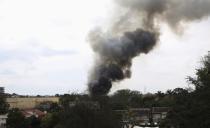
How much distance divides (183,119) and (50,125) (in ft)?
140

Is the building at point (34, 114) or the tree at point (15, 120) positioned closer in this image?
the tree at point (15, 120)

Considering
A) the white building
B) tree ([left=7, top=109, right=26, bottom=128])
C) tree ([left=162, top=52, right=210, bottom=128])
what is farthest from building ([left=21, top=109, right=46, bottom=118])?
tree ([left=162, top=52, right=210, bottom=128])

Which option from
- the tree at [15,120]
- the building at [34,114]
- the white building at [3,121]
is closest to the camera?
the tree at [15,120]

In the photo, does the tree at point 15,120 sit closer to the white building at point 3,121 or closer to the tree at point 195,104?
the white building at point 3,121

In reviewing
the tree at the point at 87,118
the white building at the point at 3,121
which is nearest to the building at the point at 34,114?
the white building at the point at 3,121

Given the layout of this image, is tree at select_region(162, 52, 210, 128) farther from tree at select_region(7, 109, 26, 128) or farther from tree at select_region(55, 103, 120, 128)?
tree at select_region(7, 109, 26, 128)

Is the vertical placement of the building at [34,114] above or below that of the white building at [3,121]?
above

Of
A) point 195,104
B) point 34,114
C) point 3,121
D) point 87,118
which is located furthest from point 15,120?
point 195,104

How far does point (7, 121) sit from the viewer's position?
329ft

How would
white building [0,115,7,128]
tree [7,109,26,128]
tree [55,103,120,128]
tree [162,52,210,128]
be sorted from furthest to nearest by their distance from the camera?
white building [0,115,7,128], tree [7,109,26,128], tree [55,103,120,128], tree [162,52,210,128]

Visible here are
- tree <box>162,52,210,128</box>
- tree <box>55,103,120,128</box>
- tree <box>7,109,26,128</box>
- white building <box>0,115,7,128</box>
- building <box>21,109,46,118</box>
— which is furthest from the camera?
building <box>21,109,46,118</box>

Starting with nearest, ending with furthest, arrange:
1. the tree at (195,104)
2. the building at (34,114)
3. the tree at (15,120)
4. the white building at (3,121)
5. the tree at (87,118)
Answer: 1. the tree at (195,104)
2. the tree at (87,118)
3. the tree at (15,120)
4. the white building at (3,121)
5. the building at (34,114)

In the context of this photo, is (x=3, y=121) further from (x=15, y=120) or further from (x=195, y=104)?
(x=195, y=104)

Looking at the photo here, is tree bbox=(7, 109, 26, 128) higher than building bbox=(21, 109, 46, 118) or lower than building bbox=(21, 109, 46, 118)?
lower
